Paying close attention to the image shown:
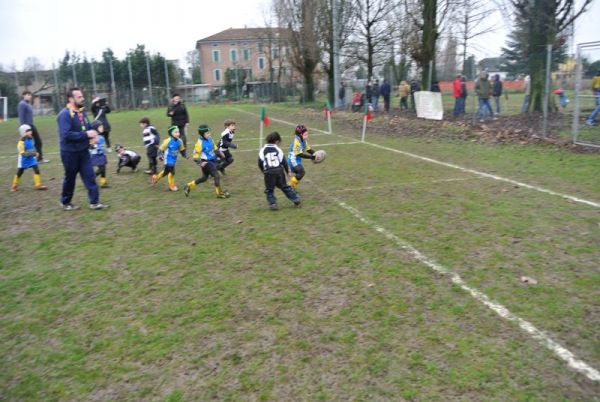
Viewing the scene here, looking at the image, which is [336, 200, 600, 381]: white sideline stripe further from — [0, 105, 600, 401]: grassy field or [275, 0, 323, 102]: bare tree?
[275, 0, 323, 102]: bare tree

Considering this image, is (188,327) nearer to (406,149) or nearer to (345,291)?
(345,291)

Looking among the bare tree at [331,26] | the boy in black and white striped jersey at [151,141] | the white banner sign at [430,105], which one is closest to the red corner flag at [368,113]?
the white banner sign at [430,105]

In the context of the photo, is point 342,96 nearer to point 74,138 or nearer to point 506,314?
point 74,138

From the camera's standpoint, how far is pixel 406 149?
15.3 m

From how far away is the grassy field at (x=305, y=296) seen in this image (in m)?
3.77

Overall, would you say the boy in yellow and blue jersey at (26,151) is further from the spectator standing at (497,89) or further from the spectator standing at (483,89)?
the spectator standing at (497,89)

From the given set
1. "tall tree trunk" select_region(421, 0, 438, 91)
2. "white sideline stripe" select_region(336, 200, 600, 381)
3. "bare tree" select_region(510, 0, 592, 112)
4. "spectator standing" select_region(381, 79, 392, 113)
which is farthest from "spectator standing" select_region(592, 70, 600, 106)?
"spectator standing" select_region(381, 79, 392, 113)

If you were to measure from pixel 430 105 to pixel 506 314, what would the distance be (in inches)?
800

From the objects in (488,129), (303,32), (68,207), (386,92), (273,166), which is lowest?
(68,207)

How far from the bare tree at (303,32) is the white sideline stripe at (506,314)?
3264 centimetres

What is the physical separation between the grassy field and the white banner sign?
1406 cm

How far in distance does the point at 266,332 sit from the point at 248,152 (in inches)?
485

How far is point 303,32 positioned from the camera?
3803 centimetres

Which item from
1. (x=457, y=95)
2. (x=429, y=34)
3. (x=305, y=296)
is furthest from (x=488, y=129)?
(x=305, y=296)
